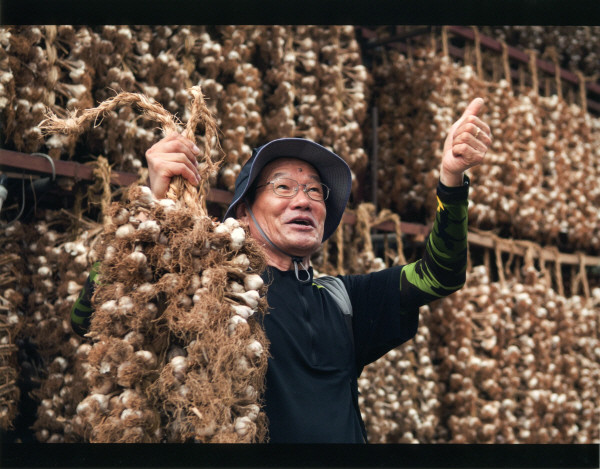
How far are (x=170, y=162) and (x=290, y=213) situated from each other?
1.38ft

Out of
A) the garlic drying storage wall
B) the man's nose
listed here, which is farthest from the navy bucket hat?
the garlic drying storage wall

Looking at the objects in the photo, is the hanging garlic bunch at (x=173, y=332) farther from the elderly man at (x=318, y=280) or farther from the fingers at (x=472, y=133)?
the fingers at (x=472, y=133)

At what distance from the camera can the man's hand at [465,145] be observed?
1.67 m

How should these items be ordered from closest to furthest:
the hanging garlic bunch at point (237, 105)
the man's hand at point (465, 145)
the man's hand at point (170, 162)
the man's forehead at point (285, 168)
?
the man's hand at point (170, 162) < the man's hand at point (465, 145) < the man's forehead at point (285, 168) < the hanging garlic bunch at point (237, 105)

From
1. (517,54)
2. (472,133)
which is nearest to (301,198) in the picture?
(472,133)

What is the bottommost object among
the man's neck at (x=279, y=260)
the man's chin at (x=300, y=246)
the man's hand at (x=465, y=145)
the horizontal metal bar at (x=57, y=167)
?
the man's neck at (x=279, y=260)

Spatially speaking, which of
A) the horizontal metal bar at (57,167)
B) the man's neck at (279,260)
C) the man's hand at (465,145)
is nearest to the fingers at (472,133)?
the man's hand at (465,145)

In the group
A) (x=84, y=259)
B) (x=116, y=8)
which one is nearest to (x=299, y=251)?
(x=84, y=259)

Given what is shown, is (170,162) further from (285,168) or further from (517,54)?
(517,54)

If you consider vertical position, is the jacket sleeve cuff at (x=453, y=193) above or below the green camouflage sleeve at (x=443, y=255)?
above

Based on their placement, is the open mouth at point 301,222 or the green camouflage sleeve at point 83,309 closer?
the green camouflage sleeve at point 83,309

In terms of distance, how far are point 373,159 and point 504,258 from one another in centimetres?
136

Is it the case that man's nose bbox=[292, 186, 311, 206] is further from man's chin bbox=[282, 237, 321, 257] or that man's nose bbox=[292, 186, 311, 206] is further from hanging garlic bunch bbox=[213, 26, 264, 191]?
hanging garlic bunch bbox=[213, 26, 264, 191]

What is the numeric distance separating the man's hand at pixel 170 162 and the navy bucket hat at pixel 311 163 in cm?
32
